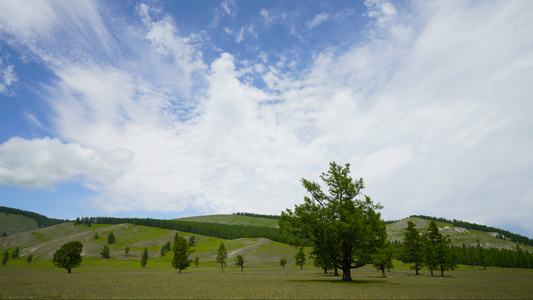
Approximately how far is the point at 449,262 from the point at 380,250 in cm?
4297

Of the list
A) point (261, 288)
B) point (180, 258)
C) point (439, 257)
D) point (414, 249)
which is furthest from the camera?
point (180, 258)

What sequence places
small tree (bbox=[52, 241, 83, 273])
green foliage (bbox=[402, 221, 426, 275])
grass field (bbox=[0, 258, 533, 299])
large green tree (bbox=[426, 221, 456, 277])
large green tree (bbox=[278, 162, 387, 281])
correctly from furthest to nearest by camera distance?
small tree (bbox=[52, 241, 83, 273]) → green foliage (bbox=[402, 221, 426, 275]) → large green tree (bbox=[426, 221, 456, 277]) → large green tree (bbox=[278, 162, 387, 281]) → grass field (bbox=[0, 258, 533, 299])

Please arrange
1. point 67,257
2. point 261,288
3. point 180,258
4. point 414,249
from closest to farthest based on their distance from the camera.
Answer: point 261,288 → point 414,249 → point 67,257 → point 180,258

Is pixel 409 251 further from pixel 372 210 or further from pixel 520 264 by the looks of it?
pixel 520 264

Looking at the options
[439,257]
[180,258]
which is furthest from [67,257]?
[439,257]

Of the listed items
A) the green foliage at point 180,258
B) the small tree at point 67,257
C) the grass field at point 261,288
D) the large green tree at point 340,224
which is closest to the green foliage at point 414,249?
the grass field at point 261,288

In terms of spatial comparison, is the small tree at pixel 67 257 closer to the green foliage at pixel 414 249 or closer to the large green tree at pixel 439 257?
the green foliage at pixel 414 249

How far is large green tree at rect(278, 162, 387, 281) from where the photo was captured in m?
35.0

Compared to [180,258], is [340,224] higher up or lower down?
higher up

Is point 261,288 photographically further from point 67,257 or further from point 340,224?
point 67,257

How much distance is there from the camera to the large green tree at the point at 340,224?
34978 mm

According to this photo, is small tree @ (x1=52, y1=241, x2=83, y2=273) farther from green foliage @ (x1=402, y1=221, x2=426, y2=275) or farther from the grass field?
green foliage @ (x1=402, y1=221, x2=426, y2=275)

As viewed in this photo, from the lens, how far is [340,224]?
3422cm

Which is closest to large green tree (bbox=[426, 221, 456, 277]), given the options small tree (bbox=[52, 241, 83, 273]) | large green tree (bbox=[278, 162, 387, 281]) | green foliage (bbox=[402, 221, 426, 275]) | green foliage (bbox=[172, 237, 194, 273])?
green foliage (bbox=[402, 221, 426, 275])
